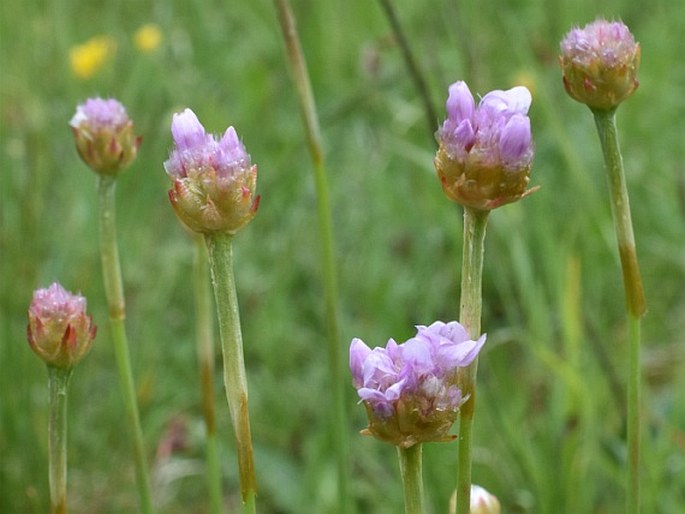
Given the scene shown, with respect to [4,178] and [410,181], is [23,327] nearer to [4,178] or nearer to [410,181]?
[4,178]

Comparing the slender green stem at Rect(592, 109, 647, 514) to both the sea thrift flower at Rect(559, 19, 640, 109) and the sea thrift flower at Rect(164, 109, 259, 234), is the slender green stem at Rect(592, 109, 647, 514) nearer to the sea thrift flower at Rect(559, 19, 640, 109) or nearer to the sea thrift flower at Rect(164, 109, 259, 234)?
the sea thrift flower at Rect(559, 19, 640, 109)

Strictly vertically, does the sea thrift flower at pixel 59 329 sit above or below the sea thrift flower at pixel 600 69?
below

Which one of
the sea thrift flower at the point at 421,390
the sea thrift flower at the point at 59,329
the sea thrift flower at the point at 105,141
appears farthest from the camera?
the sea thrift flower at the point at 105,141

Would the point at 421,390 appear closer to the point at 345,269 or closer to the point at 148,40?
the point at 345,269

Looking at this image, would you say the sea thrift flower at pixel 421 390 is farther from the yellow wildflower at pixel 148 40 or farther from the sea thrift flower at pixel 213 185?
the yellow wildflower at pixel 148 40

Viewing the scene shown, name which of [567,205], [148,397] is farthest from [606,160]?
[567,205]

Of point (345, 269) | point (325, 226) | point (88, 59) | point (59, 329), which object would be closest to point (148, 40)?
point (88, 59)

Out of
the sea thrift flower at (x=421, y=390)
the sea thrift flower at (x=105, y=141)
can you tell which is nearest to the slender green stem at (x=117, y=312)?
the sea thrift flower at (x=105, y=141)

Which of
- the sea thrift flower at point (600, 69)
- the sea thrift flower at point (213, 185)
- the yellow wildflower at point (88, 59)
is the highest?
the yellow wildflower at point (88, 59)
